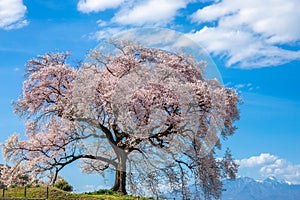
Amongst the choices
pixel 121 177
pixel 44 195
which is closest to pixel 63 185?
pixel 121 177

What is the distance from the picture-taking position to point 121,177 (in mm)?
28016

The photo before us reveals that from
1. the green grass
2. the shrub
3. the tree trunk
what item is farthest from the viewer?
the shrub

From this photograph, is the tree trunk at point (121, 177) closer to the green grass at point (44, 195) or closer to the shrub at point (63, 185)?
the shrub at point (63, 185)

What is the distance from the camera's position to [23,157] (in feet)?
98.7

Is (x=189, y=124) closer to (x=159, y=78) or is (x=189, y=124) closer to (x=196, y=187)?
(x=159, y=78)

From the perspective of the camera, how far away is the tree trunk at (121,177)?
2667 cm

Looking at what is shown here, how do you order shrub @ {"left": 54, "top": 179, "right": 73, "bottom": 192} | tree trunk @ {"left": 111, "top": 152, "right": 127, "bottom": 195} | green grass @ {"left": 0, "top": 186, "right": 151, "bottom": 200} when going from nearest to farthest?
→ green grass @ {"left": 0, "top": 186, "right": 151, "bottom": 200}, tree trunk @ {"left": 111, "top": 152, "right": 127, "bottom": 195}, shrub @ {"left": 54, "top": 179, "right": 73, "bottom": 192}

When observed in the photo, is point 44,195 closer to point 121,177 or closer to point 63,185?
point 63,185

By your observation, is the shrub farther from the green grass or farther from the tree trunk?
the green grass

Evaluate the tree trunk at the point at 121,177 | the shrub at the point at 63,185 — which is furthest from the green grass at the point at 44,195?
the shrub at the point at 63,185

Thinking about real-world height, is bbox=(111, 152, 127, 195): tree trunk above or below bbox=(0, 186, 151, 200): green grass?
above

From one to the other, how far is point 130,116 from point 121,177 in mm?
6493

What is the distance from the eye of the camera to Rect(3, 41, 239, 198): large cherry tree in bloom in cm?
2341

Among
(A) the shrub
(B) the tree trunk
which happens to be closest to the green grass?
(B) the tree trunk
